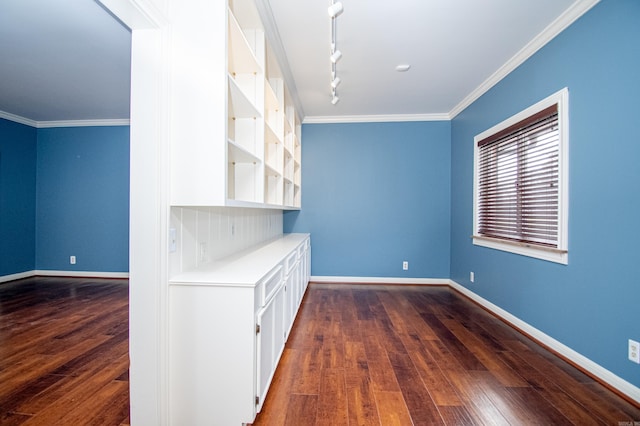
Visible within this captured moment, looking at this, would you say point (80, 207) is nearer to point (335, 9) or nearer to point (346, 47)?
point (346, 47)

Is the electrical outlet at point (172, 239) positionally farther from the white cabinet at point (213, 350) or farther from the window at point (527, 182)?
the window at point (527, 182)

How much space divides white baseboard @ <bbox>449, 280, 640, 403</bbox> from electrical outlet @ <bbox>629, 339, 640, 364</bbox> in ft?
0.55

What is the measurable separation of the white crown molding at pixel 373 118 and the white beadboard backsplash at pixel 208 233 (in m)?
2.13

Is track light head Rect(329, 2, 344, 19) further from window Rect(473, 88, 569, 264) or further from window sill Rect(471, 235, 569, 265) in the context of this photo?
window sill Rect(471, 235, 569, 265)

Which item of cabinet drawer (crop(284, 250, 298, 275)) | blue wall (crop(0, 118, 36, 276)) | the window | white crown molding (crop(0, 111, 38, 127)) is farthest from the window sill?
white crown molding (crop(0, 111, 38, 127))

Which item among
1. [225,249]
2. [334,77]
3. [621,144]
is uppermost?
[334,77]

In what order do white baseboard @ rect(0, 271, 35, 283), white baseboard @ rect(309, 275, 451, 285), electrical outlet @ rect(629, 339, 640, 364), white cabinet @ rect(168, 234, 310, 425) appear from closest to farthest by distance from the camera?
white cabinet @ rect(168, 234, 310, 425), electrical outlet @ rect(629, 339, 640, 364), white baseboard @ rect(0, 271, 35, 283), white baseboard @ rect(309, 275, 451, 285)

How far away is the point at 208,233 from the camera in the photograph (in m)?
1.83

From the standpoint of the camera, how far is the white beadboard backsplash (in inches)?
58.1

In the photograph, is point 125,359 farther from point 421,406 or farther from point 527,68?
point 527,68

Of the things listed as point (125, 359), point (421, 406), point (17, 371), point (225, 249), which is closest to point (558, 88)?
point (421, 406)

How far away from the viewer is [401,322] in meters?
2.80

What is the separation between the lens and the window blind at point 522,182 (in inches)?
89.4

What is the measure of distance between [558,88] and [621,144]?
765mm
